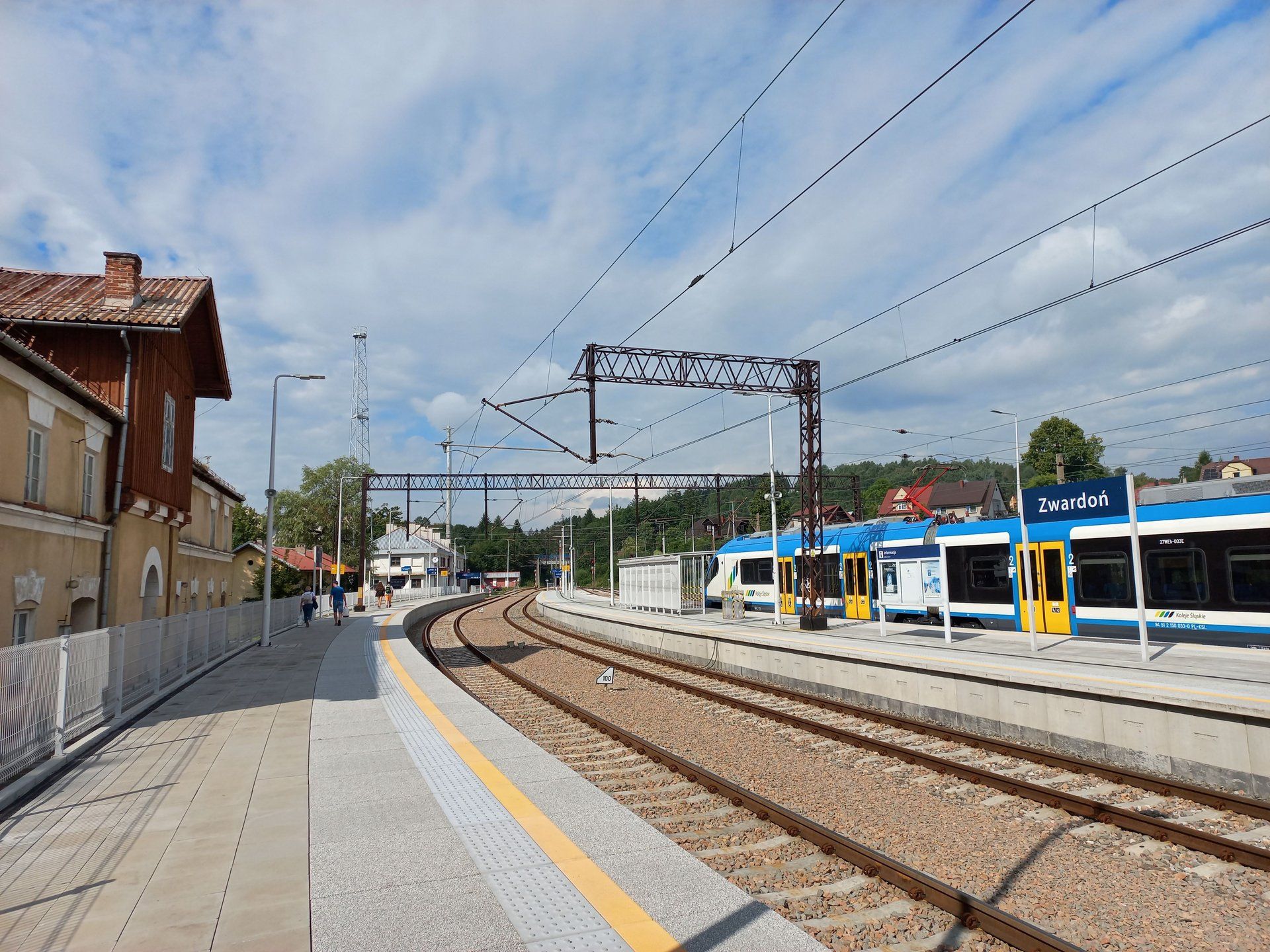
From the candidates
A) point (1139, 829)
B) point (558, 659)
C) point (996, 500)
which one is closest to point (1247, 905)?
point (1139, 829)

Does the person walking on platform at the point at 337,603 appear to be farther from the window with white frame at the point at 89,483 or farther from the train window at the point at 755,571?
the window with white frame at the point at 89,483

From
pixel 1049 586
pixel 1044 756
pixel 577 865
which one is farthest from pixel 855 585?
pixel 577 865

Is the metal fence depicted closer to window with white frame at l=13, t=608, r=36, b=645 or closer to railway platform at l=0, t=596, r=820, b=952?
railway platform at l=0, t=596, r=820, b=952

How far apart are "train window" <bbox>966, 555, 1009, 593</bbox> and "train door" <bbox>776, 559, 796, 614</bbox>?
823 centimetres

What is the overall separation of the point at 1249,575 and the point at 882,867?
1381cm

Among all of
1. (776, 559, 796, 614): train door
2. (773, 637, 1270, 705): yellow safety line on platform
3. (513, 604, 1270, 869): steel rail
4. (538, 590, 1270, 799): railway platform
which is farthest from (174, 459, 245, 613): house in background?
(776, 559, 796, 614): train door

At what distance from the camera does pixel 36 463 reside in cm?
1169

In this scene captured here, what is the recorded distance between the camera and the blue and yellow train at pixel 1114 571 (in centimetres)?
1520

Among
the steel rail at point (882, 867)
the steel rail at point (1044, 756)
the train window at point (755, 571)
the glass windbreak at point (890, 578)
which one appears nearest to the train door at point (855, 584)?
the glass windbreak at point (890, 578)

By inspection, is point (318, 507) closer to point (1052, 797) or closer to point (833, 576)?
point (833, 576)

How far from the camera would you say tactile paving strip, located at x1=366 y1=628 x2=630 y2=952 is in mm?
4223

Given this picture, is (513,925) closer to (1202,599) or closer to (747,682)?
(747,682)

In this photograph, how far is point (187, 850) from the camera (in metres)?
5.70

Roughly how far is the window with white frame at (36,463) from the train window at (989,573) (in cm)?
2053
